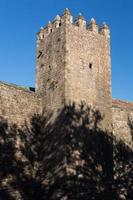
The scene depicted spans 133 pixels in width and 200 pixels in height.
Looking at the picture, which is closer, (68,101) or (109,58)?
(68,101)

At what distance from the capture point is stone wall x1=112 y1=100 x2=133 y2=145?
18906 millimetres

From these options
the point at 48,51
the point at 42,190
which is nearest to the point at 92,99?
the point at 48,51

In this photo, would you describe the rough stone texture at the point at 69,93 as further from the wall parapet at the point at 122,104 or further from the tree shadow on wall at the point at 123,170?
the tree shadow on wall at the point at 123,170

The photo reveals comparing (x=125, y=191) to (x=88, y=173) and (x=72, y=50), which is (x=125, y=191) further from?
(x=72, y=50)

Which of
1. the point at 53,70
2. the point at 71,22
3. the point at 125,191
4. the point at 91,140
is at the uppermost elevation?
the point at 71,22

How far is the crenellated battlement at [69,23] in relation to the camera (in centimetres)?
1800

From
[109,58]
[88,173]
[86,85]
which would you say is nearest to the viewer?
[88,173]

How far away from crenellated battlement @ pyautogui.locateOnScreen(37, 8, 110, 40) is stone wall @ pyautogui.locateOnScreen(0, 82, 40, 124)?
324 centimetres

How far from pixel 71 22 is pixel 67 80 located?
9.26 ft

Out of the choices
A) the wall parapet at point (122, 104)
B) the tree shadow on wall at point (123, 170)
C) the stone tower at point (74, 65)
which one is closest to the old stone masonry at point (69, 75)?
the stone tower at point (74, 65)

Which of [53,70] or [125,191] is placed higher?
[53,70]

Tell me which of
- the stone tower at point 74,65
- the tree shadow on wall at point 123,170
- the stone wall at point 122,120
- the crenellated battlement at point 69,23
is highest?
the crenellated battlement at point 69,23

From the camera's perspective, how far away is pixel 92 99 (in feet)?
58.0

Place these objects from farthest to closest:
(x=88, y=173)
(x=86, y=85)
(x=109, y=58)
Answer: (x=109, y=58), (x=86, y=85), (x=88, y=173)
